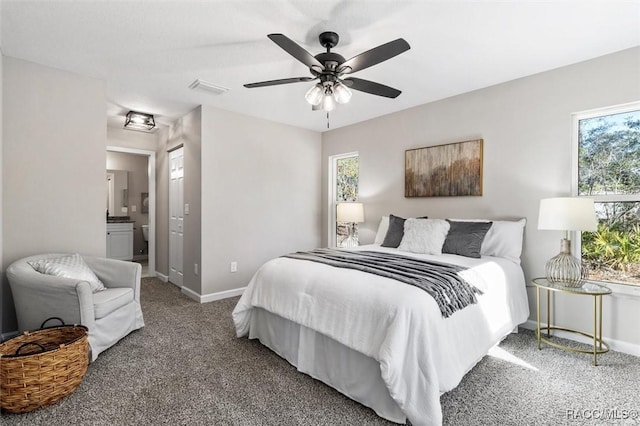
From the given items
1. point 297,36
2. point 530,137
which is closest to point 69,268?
point 297,36

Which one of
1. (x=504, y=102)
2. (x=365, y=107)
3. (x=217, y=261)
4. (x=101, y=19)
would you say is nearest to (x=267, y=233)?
(x=217, y=261)

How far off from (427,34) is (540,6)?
701mm

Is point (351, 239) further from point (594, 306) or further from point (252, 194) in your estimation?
point (594, 306)

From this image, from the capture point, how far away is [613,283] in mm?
2635

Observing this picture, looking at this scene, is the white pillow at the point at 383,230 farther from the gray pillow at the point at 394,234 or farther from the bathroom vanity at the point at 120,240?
the bathroom vanity at the point at 120,240

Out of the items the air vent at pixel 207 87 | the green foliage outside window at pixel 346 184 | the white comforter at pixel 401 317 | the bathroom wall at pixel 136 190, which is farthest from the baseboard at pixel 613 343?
the bathroom wall at pixel 136 190

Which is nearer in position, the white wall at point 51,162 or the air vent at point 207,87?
the white wall at point 51,162

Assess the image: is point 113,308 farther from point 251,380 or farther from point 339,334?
point 339,334

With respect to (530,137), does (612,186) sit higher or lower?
lower

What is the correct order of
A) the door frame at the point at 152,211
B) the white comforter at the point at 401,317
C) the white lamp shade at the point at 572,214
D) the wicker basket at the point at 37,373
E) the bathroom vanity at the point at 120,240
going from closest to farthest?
the white comforter at the point at 401,317
the wicker basket at the point at 37,373
the white lamp shade at the point at 572,214
the door frame at the point at 152,211
the bathroom vanity at the point at 120,240

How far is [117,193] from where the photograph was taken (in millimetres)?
6652

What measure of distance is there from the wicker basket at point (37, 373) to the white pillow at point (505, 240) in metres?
3.31

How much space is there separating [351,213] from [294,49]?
2.76 metres

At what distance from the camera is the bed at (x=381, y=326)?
1.62 meters
